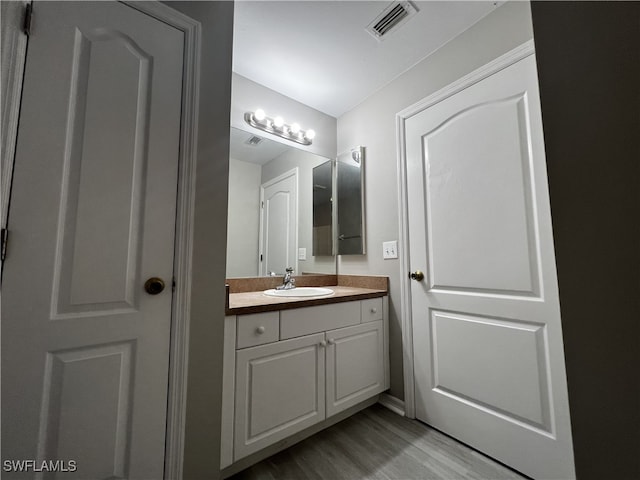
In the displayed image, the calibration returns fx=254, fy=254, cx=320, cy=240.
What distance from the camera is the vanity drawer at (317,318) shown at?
126 cm

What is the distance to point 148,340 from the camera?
2.97 ft

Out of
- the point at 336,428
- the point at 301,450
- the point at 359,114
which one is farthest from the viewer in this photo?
the point at 359,114

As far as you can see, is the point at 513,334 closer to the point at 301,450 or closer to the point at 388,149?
the point at 301,450

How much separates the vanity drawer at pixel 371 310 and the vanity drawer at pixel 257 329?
0.62 metres

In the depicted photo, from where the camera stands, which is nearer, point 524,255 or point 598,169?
point 598,169

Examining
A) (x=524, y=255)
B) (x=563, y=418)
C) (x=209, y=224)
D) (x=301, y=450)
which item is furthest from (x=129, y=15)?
(x=563, y=418)

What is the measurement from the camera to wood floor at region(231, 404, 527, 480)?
1158 mm

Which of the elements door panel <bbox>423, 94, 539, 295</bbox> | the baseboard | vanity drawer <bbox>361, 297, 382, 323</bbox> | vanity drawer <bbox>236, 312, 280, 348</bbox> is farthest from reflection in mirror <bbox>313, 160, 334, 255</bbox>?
the baseboard

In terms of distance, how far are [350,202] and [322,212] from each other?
0.25 metres

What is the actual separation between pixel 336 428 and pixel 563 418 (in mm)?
1078

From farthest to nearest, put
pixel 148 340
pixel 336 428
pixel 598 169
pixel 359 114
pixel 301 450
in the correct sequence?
pixel 359 114
pixel 336 428
pixel 301 450
pixel 148 340
pixel 598 169

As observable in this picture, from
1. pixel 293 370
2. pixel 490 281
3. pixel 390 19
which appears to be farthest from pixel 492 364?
pixel 390 19

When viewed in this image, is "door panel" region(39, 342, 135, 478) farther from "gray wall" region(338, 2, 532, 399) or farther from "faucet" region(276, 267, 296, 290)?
"gray wall" region(338, 2, 532, 399)

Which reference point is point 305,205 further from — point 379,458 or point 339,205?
point 379,458
